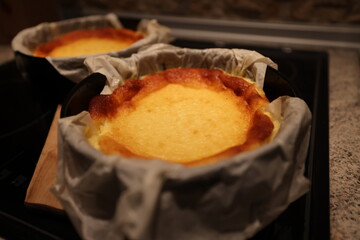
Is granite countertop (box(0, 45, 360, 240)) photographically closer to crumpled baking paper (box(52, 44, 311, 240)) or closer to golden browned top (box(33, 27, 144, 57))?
crumpled baking paper (box(52, 44, 311, 240))

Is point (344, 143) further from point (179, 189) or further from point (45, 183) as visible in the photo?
point (45, 183)

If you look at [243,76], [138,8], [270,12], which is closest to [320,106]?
[243,76]

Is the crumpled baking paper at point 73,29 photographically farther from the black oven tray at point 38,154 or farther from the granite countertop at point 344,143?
the granite countertop at point 344,143

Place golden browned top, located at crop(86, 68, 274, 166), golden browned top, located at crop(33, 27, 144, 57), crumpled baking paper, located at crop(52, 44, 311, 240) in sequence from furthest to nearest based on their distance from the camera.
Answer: golden browned top, located at crop(33, 27, 144, 57) → golden browned top, located at crop(86, 68, 274, 166) → crumpled baking paper, located at crop(52, 44, 311, 240)

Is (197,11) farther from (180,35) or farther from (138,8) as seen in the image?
(138,8)

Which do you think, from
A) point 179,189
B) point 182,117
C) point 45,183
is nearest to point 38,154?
point 45,183

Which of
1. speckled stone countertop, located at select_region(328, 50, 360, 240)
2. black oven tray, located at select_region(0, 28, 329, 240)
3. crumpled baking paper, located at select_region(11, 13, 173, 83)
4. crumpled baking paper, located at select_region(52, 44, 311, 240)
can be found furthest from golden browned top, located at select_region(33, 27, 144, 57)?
speckled stone countertop, located at select_region(328, 50, 360, 240)
